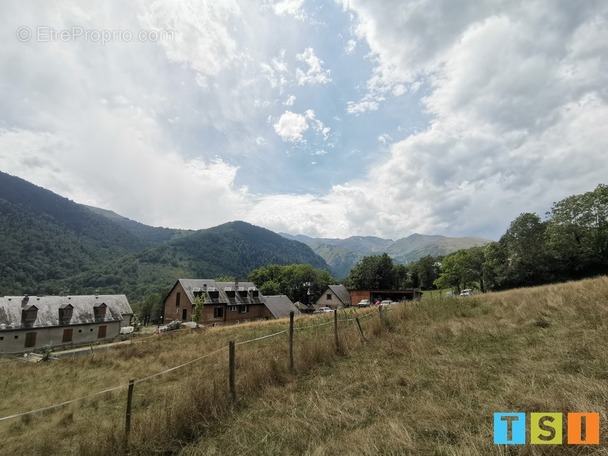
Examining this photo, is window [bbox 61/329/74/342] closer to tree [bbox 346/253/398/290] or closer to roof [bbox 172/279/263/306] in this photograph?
roof [bbox 172/279/263/306]

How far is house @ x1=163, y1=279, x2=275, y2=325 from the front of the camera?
183ft

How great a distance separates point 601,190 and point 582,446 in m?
54.6

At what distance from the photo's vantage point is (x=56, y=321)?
1772 inches

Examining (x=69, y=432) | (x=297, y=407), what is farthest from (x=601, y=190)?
(x=69, y=432)

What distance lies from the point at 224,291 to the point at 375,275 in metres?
46.2

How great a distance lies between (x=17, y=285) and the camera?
470 feet

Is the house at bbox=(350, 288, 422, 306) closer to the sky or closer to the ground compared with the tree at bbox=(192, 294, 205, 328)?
closer to the ground

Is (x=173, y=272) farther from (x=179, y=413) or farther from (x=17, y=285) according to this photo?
(x=179, y=413)

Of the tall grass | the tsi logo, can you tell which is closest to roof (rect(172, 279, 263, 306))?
the tall grass

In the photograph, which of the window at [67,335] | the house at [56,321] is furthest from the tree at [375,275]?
the window at [67,335]

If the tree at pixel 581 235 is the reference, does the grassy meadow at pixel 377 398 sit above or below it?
below

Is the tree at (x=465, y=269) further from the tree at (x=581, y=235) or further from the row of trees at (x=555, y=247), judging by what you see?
the tree at (x=581, y=235)

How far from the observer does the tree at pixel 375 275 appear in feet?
288

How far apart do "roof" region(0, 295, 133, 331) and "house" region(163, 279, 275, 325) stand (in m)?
8.85
